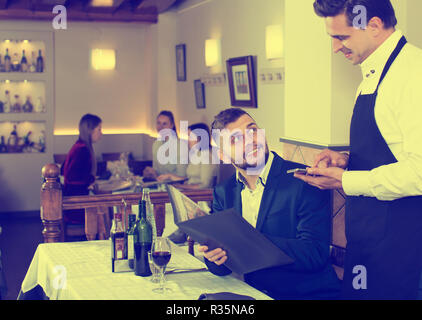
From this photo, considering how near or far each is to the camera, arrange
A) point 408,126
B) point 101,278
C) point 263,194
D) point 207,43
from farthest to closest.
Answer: point 207,43 → point 263,194 → point 101,278 → point 408,126

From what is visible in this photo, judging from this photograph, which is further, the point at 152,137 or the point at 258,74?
the point at 152,137

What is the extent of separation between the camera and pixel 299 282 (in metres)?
2.32

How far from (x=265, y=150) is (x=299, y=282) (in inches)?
21.1

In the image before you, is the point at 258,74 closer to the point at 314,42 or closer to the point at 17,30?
the point at 314,42

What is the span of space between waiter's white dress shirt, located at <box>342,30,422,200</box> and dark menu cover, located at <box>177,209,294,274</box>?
0.36 meters

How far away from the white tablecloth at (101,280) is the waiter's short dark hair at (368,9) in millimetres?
998

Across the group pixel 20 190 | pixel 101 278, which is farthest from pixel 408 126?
pixel 20 190

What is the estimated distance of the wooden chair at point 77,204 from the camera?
3.23 metres

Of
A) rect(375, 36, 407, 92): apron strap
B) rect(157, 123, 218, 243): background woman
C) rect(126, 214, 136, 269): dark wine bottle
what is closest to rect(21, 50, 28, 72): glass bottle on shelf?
rect(157, 123, 218, 243): background woman

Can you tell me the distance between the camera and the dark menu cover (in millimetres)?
2059

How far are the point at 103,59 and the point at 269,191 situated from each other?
6.72 metres

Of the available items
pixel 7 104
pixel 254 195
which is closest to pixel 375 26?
pixel 254 195

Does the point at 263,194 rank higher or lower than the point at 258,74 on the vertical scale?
lower

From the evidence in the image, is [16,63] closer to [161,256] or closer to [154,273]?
[154,273]
